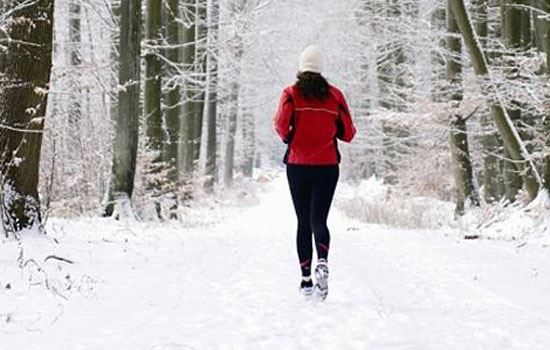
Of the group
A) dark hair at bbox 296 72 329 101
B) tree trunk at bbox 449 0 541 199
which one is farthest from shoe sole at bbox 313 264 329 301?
tree trunk at bbox 449 0 541 199

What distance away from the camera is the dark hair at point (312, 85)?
5.12 meters

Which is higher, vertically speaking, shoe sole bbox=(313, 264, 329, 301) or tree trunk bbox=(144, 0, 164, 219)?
tree trunk bbox=(144, 0, 164, 219)

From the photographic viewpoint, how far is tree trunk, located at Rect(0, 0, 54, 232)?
281 inches

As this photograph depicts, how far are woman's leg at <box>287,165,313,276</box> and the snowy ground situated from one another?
312 mm

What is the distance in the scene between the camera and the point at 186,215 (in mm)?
15008

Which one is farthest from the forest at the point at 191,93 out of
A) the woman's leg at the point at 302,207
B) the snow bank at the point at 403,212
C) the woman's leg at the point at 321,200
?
the woman's leg at the point at 321,200

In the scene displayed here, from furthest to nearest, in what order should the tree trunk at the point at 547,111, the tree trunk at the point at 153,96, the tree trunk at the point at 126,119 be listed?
the tree trunk at the point at 153,96
the tree trunk at the point at 126,119
the tree trunk at the point at 547,111

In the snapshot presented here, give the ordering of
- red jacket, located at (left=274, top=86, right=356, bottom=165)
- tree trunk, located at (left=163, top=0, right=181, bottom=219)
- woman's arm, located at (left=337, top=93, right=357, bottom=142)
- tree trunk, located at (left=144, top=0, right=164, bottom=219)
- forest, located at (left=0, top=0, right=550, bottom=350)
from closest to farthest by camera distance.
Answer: forest, located at (left=0, top=0, right=550, bottom=350) → red jacket, located at (left=274, top=86, right=356, bottom=165) → woman's arm, located at (left=337, top=93, right=357, bottom=142) → tree trunk, located at (left=144, top=0, right=164, bottom=219) → tree trunk, located at (left=163, top=0, right=181, bottom=219)

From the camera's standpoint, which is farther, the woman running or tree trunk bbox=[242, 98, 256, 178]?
tree trunk bbox=[242, 98, 256, 178]

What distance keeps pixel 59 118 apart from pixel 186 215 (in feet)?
11.3

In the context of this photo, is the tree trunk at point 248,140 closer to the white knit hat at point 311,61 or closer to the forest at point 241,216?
the forest at point 241,216

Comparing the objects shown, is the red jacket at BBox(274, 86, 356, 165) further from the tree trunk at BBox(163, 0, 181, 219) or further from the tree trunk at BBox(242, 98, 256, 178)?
the tree trunk at BBox(242, 98, 256, 178)

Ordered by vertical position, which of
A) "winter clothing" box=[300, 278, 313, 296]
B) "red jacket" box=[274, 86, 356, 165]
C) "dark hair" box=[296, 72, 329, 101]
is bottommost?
"winter clothing" box=[300, 278, 313, 296]

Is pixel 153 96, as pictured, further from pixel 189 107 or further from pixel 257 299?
pixel 257 299
